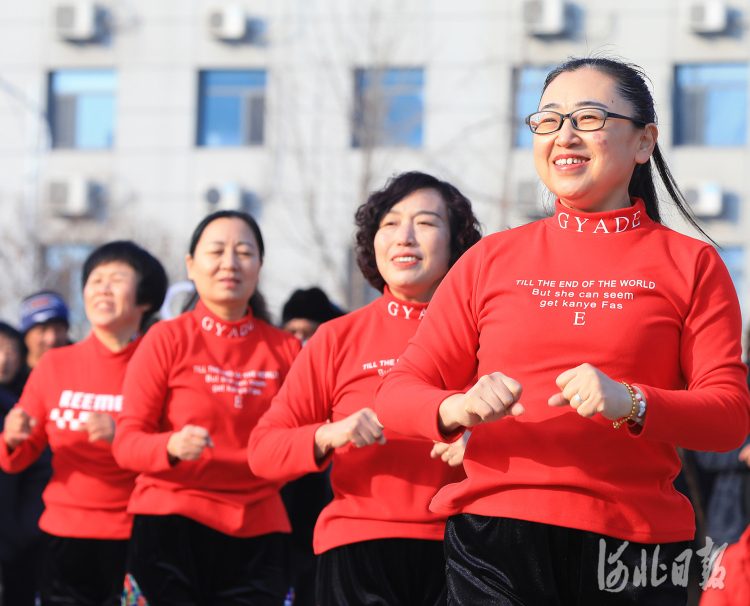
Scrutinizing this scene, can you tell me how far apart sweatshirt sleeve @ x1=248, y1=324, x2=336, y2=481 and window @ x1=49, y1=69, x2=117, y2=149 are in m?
14.3

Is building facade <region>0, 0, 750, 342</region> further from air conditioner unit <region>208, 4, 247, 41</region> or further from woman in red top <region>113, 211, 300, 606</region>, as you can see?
woman in red top <region>113, 211, 300, 606</region>

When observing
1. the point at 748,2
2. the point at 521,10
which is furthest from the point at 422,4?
the point at 748,2

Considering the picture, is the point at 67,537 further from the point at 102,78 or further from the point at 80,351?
the point at 102,78

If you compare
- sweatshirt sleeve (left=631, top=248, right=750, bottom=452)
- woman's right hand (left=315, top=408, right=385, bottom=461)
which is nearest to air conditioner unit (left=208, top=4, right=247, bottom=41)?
woman's right hand (left=315, top=408, right=385, bottom=461)

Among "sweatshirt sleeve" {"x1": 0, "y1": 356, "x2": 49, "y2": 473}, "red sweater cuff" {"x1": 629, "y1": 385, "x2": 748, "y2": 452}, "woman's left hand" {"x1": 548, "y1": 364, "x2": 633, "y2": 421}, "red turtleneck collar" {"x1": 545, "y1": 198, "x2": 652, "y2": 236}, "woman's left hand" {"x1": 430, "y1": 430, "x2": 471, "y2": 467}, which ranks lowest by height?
"sweatshirt sleeve" {"x1": 0, "y1": 356, "x2": 49, "y2": 473}

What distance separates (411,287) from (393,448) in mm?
525

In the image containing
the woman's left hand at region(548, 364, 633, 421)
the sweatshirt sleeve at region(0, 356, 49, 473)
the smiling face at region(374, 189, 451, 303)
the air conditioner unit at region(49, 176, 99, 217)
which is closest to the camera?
the woman's left hand at region(548, 364, 633, 421)

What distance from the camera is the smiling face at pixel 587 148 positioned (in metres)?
2.14

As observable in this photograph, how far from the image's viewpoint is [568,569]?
1.98 meters

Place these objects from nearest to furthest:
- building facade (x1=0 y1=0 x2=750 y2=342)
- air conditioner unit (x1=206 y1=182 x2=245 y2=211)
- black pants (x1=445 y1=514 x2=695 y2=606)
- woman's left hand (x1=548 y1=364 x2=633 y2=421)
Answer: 1. woman's left hand (x1=548 y1=364 x2=633 y2=421)
2. black pants (x1=445 y1=514 x2=695 y2=606)
3. building facade (x1=0 y1=0 x2=750 y2=342)
4. air conditioner unit (x1=206 y1=182 x2=245 y2=211)

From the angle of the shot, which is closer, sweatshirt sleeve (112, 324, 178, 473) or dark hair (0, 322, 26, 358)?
sweatshirt sleeve (112, 324, 178, 473)

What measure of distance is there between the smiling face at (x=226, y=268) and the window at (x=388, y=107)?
9613 mm

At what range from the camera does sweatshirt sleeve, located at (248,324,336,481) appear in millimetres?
2889

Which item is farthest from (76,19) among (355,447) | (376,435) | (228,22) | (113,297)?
(376,435)
